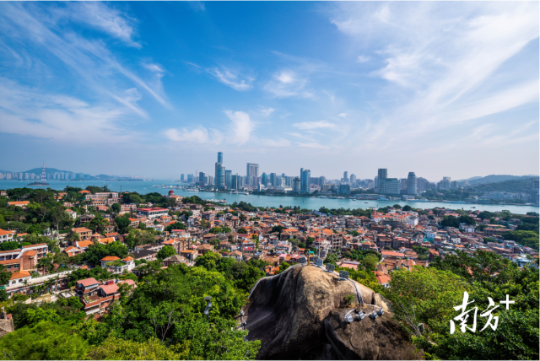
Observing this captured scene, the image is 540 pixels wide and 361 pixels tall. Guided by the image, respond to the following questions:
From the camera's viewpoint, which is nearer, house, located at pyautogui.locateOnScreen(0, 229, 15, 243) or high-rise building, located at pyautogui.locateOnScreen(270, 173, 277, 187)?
house, located at pyautogui.locateOnScreen(0, 229, 15, 243)

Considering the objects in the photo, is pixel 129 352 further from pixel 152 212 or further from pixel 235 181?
pixel 235 181

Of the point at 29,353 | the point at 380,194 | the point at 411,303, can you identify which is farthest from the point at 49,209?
the point at 380,194

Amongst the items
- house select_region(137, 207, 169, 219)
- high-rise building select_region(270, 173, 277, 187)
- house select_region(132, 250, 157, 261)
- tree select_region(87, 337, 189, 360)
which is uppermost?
high-rise building select_region(270, 173, 277, 187)

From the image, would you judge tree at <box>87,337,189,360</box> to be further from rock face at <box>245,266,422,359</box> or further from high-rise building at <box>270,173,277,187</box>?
high-rise building at <box>270,173,277,187</box>

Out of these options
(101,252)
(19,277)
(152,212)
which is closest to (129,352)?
(19,277)

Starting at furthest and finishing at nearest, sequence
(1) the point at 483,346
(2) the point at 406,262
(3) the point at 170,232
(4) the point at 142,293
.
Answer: (3) the point at 170,232 → (2) the point at 406,262 → (4) the point at 142,293 → (1) the point at 483,346

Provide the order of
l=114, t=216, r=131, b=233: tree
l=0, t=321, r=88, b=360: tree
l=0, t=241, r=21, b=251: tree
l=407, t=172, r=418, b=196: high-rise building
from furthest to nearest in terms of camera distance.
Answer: l=407, t=172, r=418, b=196: high-rise building < l=114, t=216, r=131, b=233: tree < l=0, t=241, r=21, b=251: tree < l=0, t=321, r=88, b=360: tree

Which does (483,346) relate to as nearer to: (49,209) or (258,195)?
(49,209)

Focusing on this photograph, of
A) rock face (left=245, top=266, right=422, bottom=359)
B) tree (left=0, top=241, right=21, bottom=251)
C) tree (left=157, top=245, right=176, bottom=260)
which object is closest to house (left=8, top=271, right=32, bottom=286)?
tree (left=0, top=241, right=21, bottom=251)

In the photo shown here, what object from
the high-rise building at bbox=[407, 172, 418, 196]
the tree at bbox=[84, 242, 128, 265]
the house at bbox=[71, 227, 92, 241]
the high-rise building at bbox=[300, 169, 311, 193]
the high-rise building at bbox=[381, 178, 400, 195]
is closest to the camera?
the tree at bbox=[84, 242, 128, 265]
